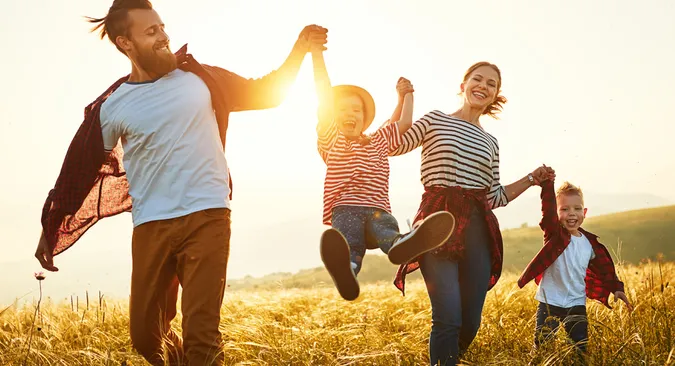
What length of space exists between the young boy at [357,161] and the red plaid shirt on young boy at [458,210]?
0.28 meters

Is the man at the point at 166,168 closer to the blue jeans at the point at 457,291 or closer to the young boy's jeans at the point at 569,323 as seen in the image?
the blue jeans at the point at 457,291

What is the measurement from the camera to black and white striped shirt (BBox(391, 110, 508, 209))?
4301 mm

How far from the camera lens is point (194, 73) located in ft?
13.3

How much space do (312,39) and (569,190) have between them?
236 centimetres

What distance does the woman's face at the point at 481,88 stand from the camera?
4.55 m

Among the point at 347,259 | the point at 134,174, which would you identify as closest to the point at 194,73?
the point at 134,174

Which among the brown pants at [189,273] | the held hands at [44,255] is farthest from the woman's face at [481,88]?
the held hands at [44,255]

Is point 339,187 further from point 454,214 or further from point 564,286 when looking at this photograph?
point 564,286

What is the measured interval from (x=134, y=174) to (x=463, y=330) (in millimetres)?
2415

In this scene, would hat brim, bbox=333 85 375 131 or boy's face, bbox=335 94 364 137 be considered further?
hat brim, bbox=333 85 375 131

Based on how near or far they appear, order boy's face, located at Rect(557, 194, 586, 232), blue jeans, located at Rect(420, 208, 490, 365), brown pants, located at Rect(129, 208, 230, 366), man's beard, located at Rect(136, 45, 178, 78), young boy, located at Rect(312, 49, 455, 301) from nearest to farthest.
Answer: brown pants, located at Rect(129, 208, 230, 366) → man's beard, located at Rect(136, 45, 178, 78) → blue jeans, located at Rect(420, 208, 490, 365) → young boy, located at Rect(312, 49, 455, 301) → boy's face, located at Rect(557, 194, 586, 232)

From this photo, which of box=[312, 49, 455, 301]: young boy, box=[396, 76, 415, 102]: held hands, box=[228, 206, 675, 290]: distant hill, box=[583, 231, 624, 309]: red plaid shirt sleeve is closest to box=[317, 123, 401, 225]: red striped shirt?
box=[312, 49, 455, 301]: young boy

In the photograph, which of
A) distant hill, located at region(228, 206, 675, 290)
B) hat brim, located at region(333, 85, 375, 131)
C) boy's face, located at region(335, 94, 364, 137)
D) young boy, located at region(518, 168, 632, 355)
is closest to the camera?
boy's face, located at region(335, 94, 364, 137)

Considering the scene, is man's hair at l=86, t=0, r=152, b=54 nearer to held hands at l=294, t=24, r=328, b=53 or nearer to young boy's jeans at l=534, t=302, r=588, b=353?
held hands at l=294, t=24, r=328, b=53
